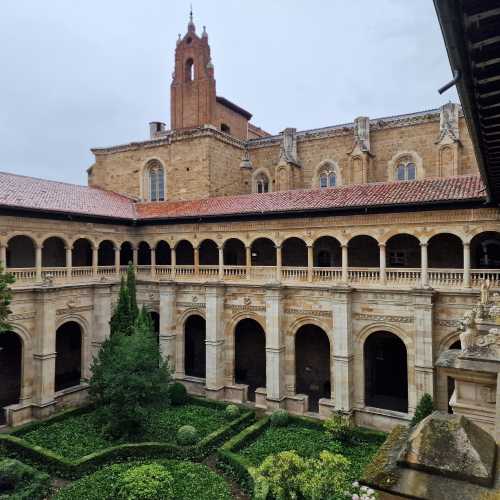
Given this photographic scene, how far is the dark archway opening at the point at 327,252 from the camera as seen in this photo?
20844mm

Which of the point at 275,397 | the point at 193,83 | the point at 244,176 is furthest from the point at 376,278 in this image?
the point at 193,83

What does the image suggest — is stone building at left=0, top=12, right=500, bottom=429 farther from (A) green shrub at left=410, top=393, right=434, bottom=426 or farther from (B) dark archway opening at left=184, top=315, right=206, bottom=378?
(A) green shrub at left=410, top=393, right=434, bottom=426

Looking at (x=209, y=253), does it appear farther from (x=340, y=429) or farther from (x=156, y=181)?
(x=340, y=429)

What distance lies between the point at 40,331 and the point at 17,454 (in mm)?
5321

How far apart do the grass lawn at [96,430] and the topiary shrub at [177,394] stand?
1.50ft

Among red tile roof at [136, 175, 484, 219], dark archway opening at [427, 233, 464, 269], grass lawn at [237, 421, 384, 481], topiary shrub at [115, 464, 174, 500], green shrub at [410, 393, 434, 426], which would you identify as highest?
red tile roof at [136, 175, 484, 219]

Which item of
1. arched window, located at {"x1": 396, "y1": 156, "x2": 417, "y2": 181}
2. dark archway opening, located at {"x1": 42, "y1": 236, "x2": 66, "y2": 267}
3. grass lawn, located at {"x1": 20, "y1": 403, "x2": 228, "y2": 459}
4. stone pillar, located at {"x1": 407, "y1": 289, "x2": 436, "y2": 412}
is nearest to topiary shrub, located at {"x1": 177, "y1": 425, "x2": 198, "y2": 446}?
grass lawn, located at {"x1": 20, "y1": 403, "x2": 228, "y2": 459}

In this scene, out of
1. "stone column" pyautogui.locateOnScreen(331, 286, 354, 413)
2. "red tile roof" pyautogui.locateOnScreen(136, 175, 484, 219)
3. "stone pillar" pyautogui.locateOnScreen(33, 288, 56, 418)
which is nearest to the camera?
"red tile roof" pyautogui.locateOnScreen(136, 175, 484, 219)

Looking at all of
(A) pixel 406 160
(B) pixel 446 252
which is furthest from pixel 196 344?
(A) pixel 406 160

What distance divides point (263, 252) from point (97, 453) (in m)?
12.9

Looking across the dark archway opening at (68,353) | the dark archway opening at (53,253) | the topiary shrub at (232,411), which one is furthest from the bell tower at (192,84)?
the topiary shrub at (232,411)

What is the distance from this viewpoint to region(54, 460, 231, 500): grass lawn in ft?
37.9

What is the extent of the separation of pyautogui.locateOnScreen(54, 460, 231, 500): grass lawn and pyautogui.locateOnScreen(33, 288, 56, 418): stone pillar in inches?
252

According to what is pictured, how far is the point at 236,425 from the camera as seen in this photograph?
1653 centimetres
